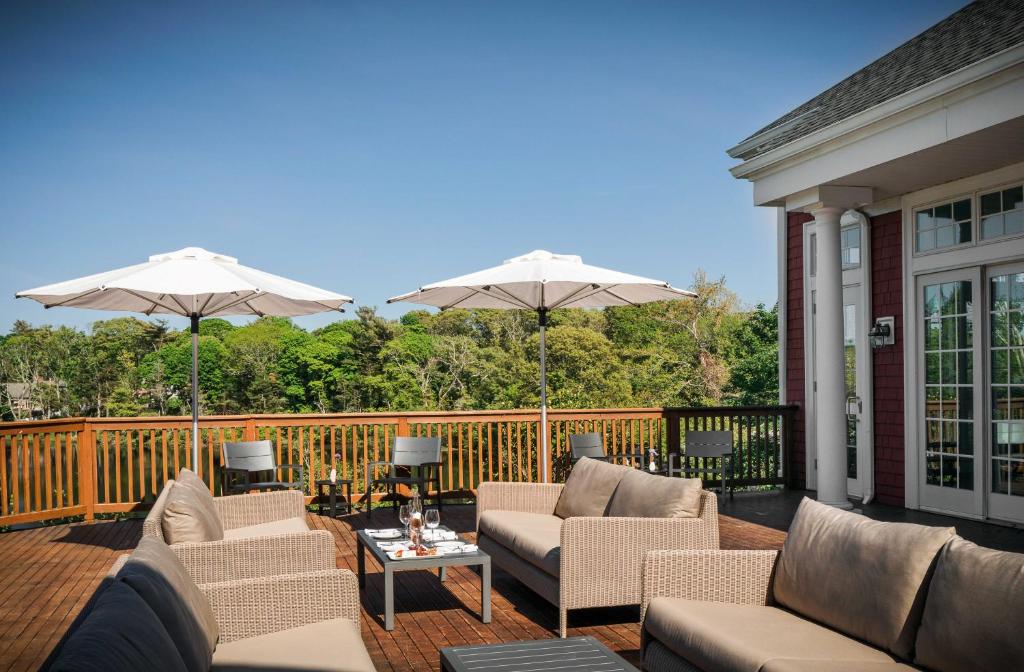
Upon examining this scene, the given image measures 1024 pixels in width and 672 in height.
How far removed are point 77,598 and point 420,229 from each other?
3546cm

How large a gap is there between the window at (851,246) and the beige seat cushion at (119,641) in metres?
7.86

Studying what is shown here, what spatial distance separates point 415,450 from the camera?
811 centimetres

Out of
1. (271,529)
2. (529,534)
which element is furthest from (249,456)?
(529,534)

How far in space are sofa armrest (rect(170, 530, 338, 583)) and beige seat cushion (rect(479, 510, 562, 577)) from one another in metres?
1.10

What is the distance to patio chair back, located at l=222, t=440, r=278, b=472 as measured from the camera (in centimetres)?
766

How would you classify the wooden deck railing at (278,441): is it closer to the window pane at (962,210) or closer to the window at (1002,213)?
the window pane at (962,210)

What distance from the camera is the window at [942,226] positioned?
738 centimetres

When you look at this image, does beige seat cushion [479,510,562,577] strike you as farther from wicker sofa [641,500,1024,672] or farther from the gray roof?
the gray roof

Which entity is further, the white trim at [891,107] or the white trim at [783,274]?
the white trim at [783,274]

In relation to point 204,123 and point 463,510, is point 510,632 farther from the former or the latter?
point 204,123

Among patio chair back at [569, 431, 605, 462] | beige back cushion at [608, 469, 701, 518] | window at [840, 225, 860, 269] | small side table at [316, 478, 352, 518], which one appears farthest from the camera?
window at [840, 225, 860, 269]

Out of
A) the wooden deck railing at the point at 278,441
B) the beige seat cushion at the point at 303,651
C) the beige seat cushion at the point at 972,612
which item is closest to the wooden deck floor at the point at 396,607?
the wooden deck railing at the point at 278,441

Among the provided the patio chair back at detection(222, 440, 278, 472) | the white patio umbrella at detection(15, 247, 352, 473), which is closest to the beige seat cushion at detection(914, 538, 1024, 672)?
the white patio umbrella at detection(15, 247, 352, 473)

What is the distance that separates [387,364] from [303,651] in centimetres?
2766
